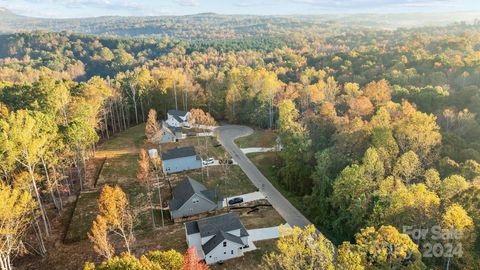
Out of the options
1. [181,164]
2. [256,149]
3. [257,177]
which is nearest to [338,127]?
[257,177]

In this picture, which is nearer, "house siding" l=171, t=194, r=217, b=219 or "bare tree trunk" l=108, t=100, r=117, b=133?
"house siding" l=171, t=194, r=217, b=219

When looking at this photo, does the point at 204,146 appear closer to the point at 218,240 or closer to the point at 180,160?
the point at 180,160

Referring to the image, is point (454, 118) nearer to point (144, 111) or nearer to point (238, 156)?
point (238, 156)

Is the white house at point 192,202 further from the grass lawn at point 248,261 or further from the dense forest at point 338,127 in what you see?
the dense forest at point 338,127

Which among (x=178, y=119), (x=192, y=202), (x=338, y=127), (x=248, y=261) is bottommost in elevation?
(x=248, y=261)

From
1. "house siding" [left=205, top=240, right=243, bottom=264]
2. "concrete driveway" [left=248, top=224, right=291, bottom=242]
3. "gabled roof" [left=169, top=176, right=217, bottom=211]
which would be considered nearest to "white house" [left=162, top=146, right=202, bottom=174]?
"gabled roof" [left=169, top=176, right=217, bottom=211]

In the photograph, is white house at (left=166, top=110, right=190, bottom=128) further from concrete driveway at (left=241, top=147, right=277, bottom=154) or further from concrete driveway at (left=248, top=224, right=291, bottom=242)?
concrete driveway at (left=248, top=224, right=291, bottom=242)
